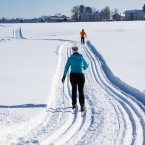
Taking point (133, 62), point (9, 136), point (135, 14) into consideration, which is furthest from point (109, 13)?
point (9, 136)

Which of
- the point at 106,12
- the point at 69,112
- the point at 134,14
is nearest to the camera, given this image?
the point at 69,112

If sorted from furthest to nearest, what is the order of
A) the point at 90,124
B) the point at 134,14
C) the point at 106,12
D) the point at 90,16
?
1. the point at 106,12
2. the point at 90,16
3. the point at 134,14
4. the point at 90,124

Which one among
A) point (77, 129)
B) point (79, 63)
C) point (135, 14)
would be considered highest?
point (135, 14)

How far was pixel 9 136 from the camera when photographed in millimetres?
4617

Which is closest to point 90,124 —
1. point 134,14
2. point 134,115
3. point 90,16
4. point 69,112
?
point 69,112

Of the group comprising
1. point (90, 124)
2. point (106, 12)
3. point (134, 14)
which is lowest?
point (90, 124)

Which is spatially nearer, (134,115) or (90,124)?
(90,124)

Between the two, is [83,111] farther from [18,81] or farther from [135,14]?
[135,14]

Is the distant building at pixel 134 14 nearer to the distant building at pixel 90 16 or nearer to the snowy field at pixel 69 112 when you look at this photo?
the distant building at pixel 90 16

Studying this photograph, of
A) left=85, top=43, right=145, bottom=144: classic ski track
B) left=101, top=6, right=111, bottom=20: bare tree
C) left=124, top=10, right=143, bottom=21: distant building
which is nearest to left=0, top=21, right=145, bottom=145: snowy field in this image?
left=85, top=43, right=145, bottom=144: classic ski track

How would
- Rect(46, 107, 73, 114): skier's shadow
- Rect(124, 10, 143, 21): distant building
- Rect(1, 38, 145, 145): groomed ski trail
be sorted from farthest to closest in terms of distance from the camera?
Rect(124, 10, 143, 21): distant building
Rect(46, 107, 73, 114): skier's shadow
Rect(1, 38, 145, 145): groomed ski trail

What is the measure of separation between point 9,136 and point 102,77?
20.5 feet

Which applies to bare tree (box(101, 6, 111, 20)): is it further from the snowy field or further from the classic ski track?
the classic ski track

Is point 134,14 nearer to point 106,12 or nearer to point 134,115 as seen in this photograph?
point 106,12
